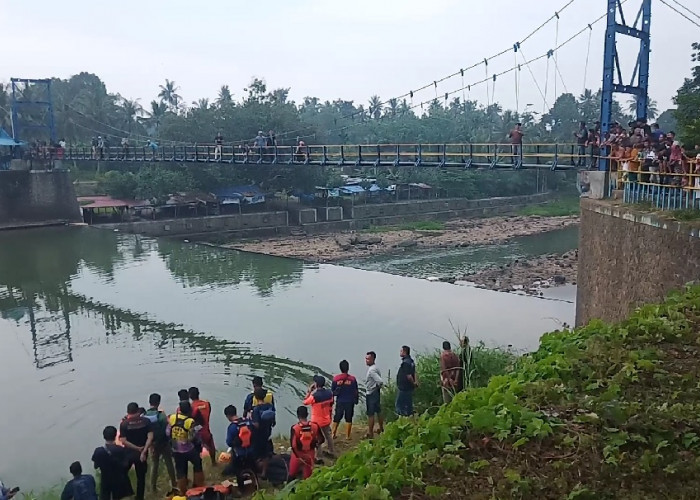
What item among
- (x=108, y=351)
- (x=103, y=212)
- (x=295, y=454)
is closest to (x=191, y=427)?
(x=295, y=454)

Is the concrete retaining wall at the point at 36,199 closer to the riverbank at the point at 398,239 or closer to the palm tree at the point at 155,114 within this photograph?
the riverbank at the point at 398,239

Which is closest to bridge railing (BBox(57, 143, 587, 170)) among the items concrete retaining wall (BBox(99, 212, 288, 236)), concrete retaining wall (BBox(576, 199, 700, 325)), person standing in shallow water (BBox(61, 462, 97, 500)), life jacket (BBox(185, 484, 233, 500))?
concrete retaining wall (BBox(99, 212, 288, 236))

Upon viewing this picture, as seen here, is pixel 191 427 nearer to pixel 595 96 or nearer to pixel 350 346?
pixel 350 346

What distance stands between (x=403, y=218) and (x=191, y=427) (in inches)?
1246

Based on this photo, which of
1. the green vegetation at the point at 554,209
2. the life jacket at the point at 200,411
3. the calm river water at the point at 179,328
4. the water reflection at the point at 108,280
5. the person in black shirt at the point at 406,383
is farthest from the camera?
the green vegetation at the point at 554,209

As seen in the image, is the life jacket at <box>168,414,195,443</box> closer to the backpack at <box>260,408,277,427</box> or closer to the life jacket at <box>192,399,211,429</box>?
the life jacket at <box>192,399,211,429</box>

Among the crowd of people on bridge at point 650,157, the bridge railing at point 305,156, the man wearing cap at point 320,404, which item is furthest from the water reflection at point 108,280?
the crowd of people on bridge at point 650,157

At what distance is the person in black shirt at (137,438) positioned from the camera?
5.69m

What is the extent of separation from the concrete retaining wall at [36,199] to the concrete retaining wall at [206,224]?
201 centimetres

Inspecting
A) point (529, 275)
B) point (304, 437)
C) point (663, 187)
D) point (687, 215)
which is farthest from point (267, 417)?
point (529, 275)

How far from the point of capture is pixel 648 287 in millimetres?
8359

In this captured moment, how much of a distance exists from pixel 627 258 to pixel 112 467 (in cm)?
719

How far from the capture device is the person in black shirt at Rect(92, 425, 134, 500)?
543cm

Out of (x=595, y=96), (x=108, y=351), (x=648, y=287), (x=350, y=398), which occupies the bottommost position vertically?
(x=108, y=351)
